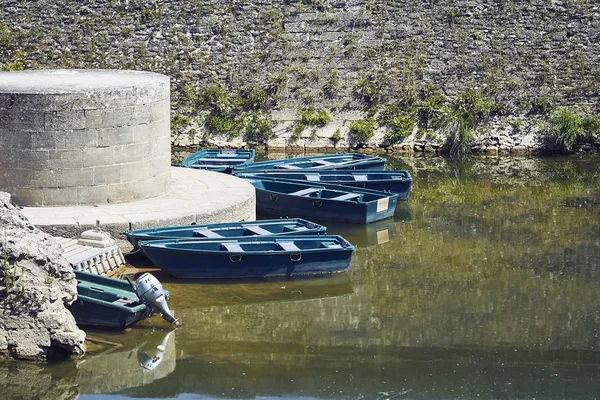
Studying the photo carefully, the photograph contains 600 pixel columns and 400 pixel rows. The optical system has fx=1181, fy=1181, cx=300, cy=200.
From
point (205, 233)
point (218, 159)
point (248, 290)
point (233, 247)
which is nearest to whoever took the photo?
point (248, 290)

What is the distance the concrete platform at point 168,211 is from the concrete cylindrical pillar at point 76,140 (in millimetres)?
248

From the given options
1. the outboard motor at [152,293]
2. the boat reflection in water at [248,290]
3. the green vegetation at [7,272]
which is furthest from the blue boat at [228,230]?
the green vegetation at [7,272]

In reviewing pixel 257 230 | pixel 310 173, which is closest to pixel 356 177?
pixel 310 173

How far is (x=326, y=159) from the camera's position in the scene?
70.3 feet

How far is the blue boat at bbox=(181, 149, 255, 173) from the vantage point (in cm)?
2042

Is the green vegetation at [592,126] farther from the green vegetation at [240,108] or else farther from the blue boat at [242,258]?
the blue boat at [242,258]

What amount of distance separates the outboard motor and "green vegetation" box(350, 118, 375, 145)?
11.8 meters

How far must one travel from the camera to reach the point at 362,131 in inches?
960

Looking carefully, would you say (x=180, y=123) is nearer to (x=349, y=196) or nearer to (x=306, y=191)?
(x=306, y=191)

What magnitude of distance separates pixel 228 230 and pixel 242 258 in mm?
1151

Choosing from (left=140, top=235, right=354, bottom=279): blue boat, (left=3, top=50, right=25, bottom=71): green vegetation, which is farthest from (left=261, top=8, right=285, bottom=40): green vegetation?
(left=140, top=235, right=354, bottom=279): blue boat

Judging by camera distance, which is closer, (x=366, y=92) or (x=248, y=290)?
(x=248, y=290)

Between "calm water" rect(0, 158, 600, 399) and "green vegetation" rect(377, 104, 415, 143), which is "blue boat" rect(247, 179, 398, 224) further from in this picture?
"green vegetation" rect(377, 104, 415, 143)

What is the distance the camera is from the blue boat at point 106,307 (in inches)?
507
